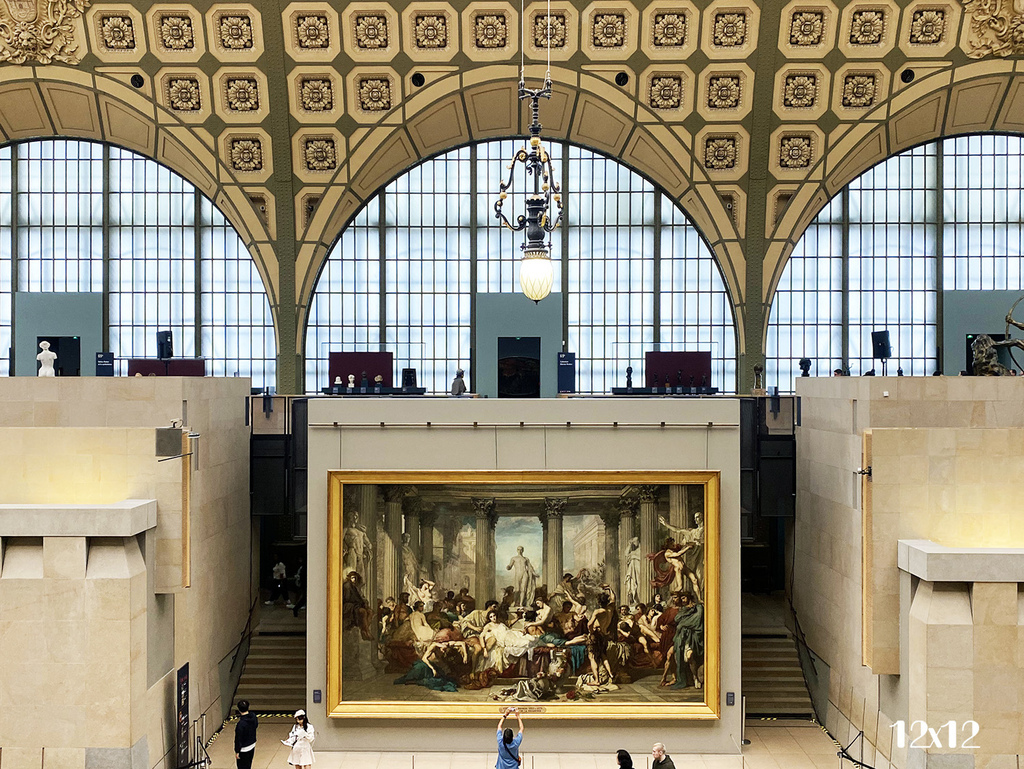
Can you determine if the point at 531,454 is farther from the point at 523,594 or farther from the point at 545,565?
the point at 523,594

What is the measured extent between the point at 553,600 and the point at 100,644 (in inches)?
246

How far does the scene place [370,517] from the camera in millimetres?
13305

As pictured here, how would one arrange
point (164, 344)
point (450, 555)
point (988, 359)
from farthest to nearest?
point (164, 344), point (988, 359), point (450, 555)

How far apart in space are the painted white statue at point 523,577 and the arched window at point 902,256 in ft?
38.8

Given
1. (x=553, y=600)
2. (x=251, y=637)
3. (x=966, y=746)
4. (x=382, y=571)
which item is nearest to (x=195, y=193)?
(x=251, y=637)

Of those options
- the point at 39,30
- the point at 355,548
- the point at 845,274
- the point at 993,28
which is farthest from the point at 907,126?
the point at 39,30

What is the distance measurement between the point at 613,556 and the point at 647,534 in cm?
61

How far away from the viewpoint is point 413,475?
520 inches

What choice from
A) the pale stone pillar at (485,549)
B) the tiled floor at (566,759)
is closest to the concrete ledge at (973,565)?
the tiled floor at (566,759)

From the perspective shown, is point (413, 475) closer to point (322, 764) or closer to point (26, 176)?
point (322, 764)

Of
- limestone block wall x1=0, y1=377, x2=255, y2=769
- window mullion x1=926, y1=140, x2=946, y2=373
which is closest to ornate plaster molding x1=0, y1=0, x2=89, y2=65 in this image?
limestone block wall x1=0, y1=377, x2=255, y2=769

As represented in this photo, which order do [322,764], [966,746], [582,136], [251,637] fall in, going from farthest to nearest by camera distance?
[582,136]
[251,637]
[322,764]
[966,746]

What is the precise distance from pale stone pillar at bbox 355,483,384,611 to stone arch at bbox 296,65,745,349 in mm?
9917

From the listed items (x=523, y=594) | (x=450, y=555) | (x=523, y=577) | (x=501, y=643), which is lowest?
(x=501, y=643)
